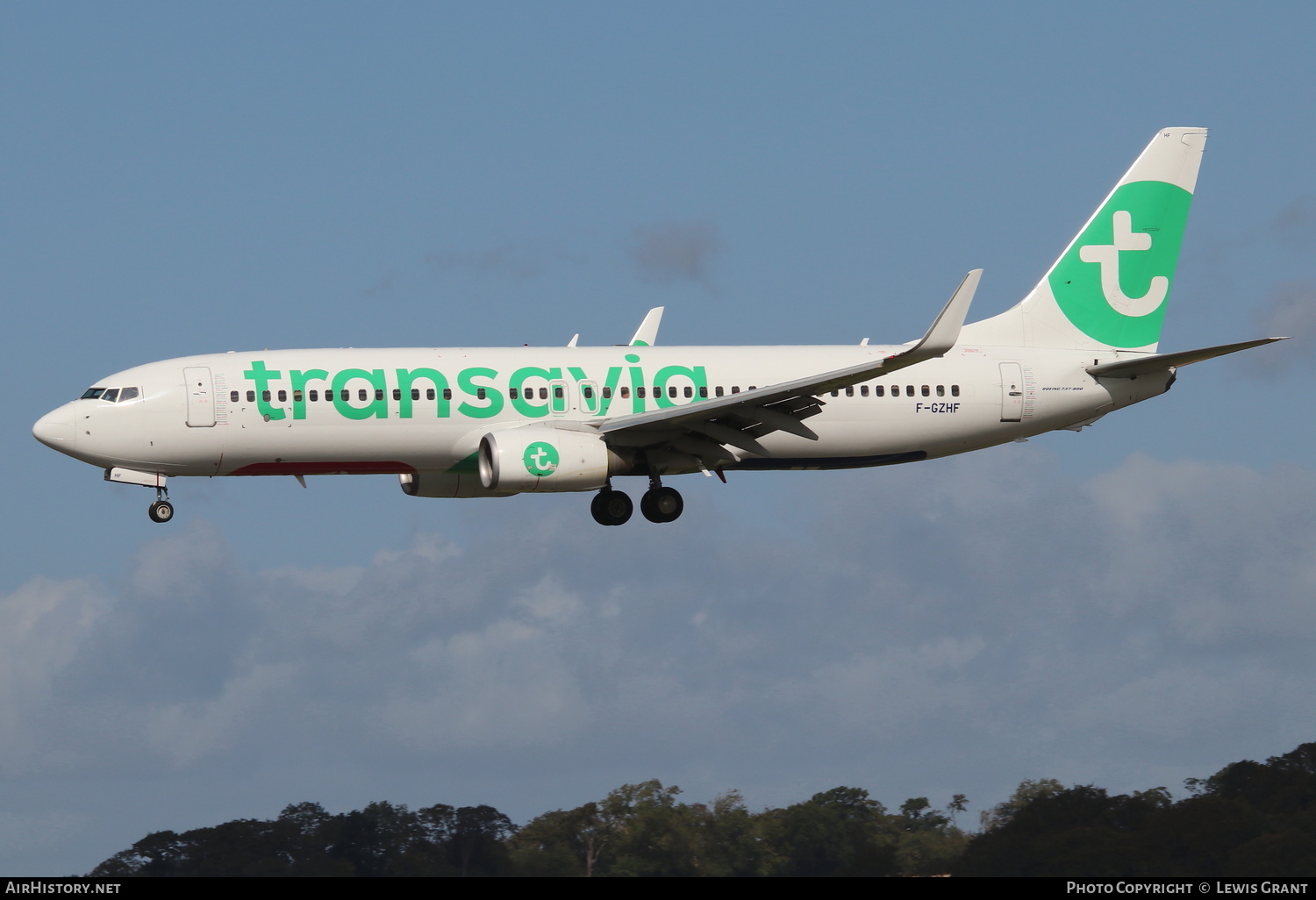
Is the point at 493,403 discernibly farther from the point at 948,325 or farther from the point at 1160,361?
the point at 1160,361

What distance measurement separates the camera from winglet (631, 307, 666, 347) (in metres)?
61.9

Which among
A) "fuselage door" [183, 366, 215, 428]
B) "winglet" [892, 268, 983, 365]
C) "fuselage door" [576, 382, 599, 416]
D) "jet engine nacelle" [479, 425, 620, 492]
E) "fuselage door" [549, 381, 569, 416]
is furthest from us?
"fuselage door" [576, 382, 599, 416]

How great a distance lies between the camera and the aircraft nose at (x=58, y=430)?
55.9 metres

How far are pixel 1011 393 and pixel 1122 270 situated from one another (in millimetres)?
6153

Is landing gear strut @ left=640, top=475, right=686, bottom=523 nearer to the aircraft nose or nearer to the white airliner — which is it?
the white airliner

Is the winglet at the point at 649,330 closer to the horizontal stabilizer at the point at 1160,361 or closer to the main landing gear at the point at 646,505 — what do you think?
the main landing gear at the point at 646,505

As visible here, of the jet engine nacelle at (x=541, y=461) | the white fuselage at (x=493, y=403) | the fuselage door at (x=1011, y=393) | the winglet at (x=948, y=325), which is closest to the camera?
the winglet at (x=948, y=325)

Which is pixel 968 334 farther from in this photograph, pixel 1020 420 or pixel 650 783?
pixel 650 783

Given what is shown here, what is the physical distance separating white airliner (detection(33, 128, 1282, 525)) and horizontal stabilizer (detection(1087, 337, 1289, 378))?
0.08 meters

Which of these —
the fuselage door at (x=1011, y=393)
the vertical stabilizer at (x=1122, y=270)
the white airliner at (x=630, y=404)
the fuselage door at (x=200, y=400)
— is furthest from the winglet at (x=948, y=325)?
the fuselage door at (x=200, y=400)

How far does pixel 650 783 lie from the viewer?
196 ft

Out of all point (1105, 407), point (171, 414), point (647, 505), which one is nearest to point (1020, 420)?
point (1105, 407)

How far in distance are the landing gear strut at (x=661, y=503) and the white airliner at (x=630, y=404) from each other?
5 centimetres

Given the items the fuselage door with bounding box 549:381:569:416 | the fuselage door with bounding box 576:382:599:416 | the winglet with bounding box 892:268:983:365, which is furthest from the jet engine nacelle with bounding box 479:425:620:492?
the winglet with bounding box 892:268:983:365
